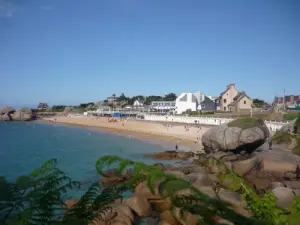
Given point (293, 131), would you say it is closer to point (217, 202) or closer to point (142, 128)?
point (217, 202)

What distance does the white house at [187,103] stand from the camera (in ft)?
250

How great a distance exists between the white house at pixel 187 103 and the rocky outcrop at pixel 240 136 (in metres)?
53.8

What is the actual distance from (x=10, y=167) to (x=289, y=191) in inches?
934

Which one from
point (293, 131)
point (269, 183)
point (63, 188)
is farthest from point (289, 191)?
point (293, 131)

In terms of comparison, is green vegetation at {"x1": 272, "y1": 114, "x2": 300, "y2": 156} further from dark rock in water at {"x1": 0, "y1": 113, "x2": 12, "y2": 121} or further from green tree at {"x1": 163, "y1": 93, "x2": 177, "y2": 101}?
green tree at {"x1": 163, "y1": 93, "x2": 177, "y2": 101}

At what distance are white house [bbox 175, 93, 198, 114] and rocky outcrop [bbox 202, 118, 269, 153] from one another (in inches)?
2119

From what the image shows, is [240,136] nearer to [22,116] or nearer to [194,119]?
[194,119]

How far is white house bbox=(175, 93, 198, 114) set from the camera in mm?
76125

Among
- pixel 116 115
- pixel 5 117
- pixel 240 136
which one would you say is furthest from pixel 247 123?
pixel 5 117

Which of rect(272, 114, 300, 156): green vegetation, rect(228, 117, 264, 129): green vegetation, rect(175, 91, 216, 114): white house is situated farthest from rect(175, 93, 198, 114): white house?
rect(228, 117, 264, 129): green vegetation

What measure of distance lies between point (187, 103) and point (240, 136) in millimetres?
56381

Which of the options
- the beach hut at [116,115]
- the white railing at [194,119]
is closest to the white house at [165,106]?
the beach hut at [116,115]

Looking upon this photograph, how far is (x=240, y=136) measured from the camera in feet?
68.2

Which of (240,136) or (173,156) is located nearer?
(240,136)
